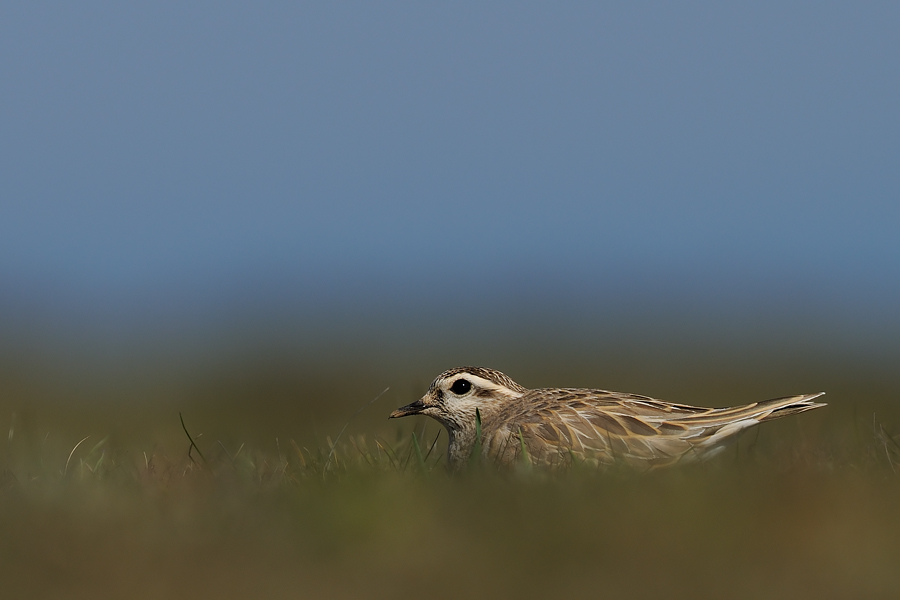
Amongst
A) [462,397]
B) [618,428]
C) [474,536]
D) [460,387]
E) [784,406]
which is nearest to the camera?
[474,536]

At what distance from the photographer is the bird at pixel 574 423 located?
880 centimetres

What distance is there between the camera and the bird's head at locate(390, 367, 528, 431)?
993 cm

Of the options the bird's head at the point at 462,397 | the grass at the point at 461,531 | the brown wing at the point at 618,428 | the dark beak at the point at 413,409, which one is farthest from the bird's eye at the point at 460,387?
the grass at the point at 461,531

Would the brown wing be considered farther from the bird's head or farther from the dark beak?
the dark beak

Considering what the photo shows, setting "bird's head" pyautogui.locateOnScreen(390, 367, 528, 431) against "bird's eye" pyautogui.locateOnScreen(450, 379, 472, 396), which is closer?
"bird's head" pyautogui.locateOnScreen(390, 367, 528, 431)

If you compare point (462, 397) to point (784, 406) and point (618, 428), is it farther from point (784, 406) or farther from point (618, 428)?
point (784, 406)

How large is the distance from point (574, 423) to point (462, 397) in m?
1.22

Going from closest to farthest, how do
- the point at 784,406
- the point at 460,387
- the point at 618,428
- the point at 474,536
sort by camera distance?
the point at 474,536
the point at 618,428
the point at 784,406
the point at 460,387

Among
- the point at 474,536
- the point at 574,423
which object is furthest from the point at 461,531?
the point at 574,423

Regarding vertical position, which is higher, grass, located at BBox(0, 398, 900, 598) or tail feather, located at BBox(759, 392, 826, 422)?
tail feather, located at BBox(759, 392, 826, 422)

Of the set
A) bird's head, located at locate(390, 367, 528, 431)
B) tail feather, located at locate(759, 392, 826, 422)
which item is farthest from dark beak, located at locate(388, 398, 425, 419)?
tail feather, located at locate(759, 392, 826, 422)

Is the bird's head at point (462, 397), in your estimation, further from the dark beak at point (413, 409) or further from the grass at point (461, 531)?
the grass at point (461, 531)

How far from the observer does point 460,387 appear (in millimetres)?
10109

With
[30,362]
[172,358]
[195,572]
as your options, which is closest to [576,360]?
[172,358]
